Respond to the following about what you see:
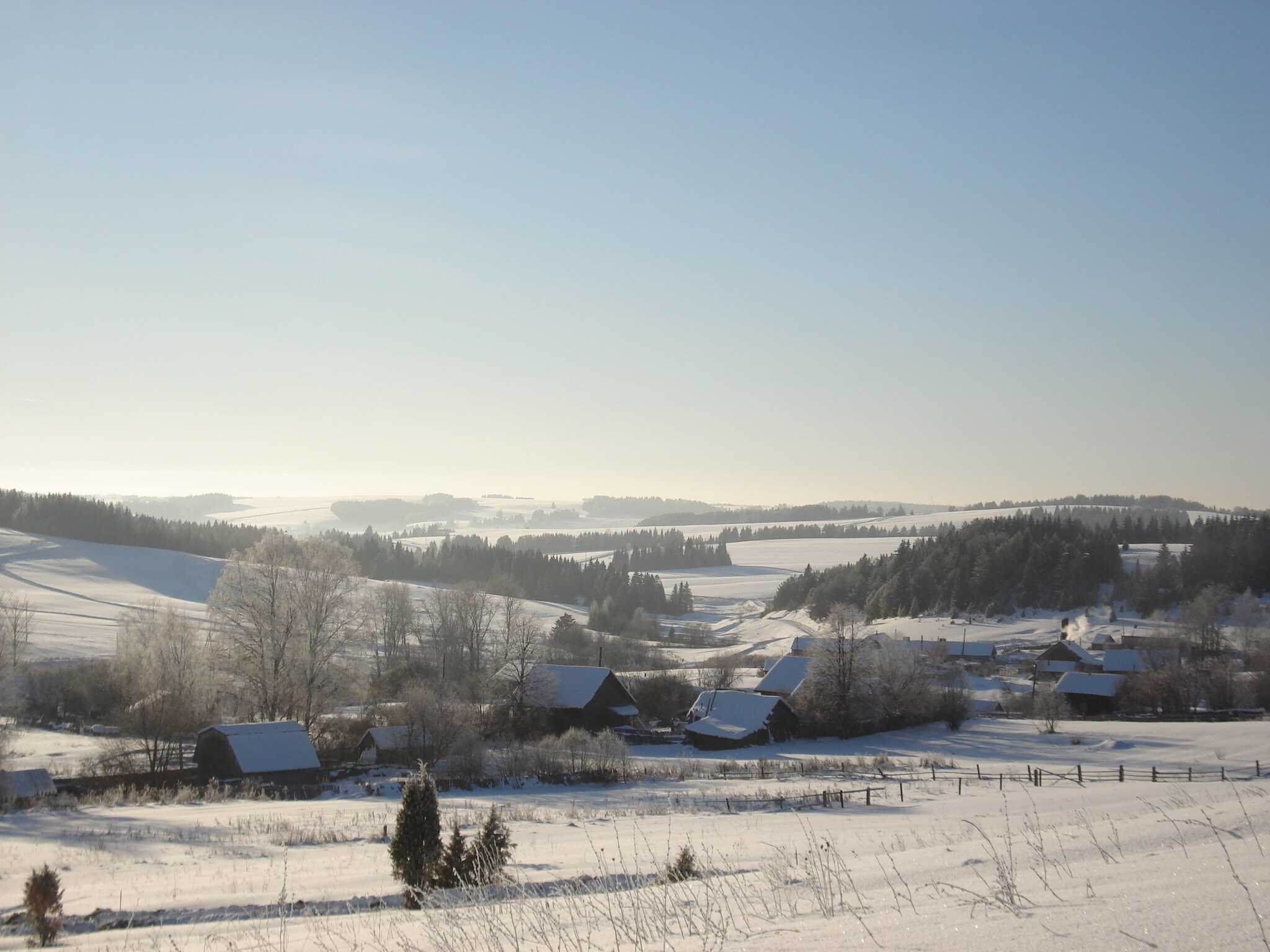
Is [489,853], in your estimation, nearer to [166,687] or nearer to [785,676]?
[166,687]

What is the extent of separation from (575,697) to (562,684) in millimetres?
1518

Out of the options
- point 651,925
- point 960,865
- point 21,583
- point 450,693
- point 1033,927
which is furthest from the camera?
point 21,583

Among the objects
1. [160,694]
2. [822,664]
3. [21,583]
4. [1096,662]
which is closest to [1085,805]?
[822,664]

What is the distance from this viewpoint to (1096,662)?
3012 inches

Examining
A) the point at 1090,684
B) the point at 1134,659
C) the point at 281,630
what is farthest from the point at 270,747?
the point at 1134,659

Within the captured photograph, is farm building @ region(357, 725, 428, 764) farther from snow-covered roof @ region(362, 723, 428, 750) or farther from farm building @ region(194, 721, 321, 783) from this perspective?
farm building @ region(194, 721, 321, 783)

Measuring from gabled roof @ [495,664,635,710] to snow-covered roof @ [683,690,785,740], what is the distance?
6.61 metres

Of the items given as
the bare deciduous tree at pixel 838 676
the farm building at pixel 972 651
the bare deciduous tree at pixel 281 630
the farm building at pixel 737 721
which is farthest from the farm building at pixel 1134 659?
the bare deciduous tree at pixel 281 630

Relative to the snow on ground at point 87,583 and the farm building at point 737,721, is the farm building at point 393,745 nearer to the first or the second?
the farm building at point 737,721

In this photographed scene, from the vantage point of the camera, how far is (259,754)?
35125 mm

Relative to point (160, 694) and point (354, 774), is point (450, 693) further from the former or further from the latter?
point (160, 694)

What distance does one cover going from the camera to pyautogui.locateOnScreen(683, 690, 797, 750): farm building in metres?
50.3

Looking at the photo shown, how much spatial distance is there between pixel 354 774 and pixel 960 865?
3412 cm

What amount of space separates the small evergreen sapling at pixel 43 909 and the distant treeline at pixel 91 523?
379ft
